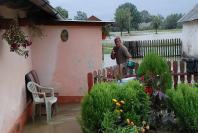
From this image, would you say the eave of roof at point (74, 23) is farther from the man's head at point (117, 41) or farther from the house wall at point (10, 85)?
the house wall at point (10, 85)

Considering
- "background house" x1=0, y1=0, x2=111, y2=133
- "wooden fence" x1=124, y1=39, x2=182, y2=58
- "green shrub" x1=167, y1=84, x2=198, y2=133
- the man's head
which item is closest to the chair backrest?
"background house" x1=0, y1=0, x2=111, y2=133

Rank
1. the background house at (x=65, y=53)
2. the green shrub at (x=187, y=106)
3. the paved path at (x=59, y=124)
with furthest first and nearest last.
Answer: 1. the background house at (x=65, y=53)
2. the paved path at (x=59, y=124)
3. the green shrub at (x=187, y=106)

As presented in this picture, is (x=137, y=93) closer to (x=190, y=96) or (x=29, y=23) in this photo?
(x=190, y=96)

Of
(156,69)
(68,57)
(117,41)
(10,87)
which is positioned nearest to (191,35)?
(117,41)

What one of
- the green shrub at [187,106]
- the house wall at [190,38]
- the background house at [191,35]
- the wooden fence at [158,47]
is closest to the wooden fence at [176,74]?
the green shrub at [187,106]

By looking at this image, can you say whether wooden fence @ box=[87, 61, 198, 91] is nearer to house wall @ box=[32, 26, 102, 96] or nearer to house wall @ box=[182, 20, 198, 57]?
house wall @ box=[32, 26, 102, 96]

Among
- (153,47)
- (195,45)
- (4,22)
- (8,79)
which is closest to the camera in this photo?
(4,22)

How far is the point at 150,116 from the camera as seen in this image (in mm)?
7105

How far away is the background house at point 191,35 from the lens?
2739cm

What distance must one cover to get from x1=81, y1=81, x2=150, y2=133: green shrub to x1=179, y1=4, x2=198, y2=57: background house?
19903 millimetres

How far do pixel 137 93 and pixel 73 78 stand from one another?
16.2ft

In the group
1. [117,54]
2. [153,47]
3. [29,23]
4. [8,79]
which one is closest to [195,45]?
[153,47]

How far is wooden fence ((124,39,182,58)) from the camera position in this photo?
30906mm

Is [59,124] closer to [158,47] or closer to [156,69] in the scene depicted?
[156,69]
